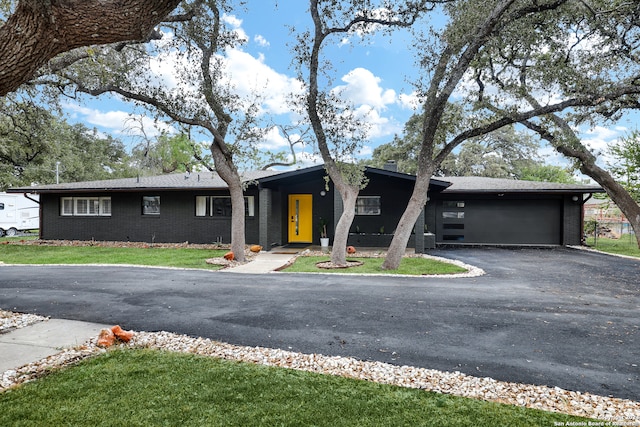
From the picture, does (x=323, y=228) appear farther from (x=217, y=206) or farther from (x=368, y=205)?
(x=217, y=206)

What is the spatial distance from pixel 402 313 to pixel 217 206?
1107cm

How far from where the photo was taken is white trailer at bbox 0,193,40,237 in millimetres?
20094

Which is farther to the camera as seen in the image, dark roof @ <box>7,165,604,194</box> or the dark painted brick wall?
the dark painted brick wall

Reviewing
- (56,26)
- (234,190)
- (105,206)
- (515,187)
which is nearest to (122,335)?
(56,26)

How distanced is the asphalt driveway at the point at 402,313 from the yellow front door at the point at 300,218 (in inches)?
264

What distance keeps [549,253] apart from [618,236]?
10.8m

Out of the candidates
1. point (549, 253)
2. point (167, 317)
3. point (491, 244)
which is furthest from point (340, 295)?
point (491, 244)

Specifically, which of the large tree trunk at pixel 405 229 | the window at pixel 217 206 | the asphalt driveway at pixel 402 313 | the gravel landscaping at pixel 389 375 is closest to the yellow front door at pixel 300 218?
the window at pixel 217 206

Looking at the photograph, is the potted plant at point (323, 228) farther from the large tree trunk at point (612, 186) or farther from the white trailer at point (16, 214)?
the white trailer at point (16, 214)

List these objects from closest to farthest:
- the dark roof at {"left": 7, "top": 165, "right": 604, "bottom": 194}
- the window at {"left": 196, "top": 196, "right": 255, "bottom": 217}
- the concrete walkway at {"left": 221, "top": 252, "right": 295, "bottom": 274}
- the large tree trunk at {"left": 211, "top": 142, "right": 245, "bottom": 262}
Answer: the concrete walkway at {"left": 221, "top": 252, "right": 295, "bottom": 274}
the large tree trunk at {"left": 211, "top": 142, "right": 245, "bottom": 262}
the dark roof at {"left": 7, "top": 165, "right": 604, "bottom": 194}
the window at {"left": 196, "top": 196, "right": 255, "bottom": 217}

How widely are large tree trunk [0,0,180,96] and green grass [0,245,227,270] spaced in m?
7.27

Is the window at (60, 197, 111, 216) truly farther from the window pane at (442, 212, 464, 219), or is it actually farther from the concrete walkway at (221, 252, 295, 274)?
the window pane at (442, 212, 464, 219)

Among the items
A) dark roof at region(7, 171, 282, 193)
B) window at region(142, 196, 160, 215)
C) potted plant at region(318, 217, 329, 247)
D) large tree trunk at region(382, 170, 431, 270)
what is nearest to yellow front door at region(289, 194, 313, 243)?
potted plant at region(318, 217, 329, 247)

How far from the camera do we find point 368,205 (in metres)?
14.9
